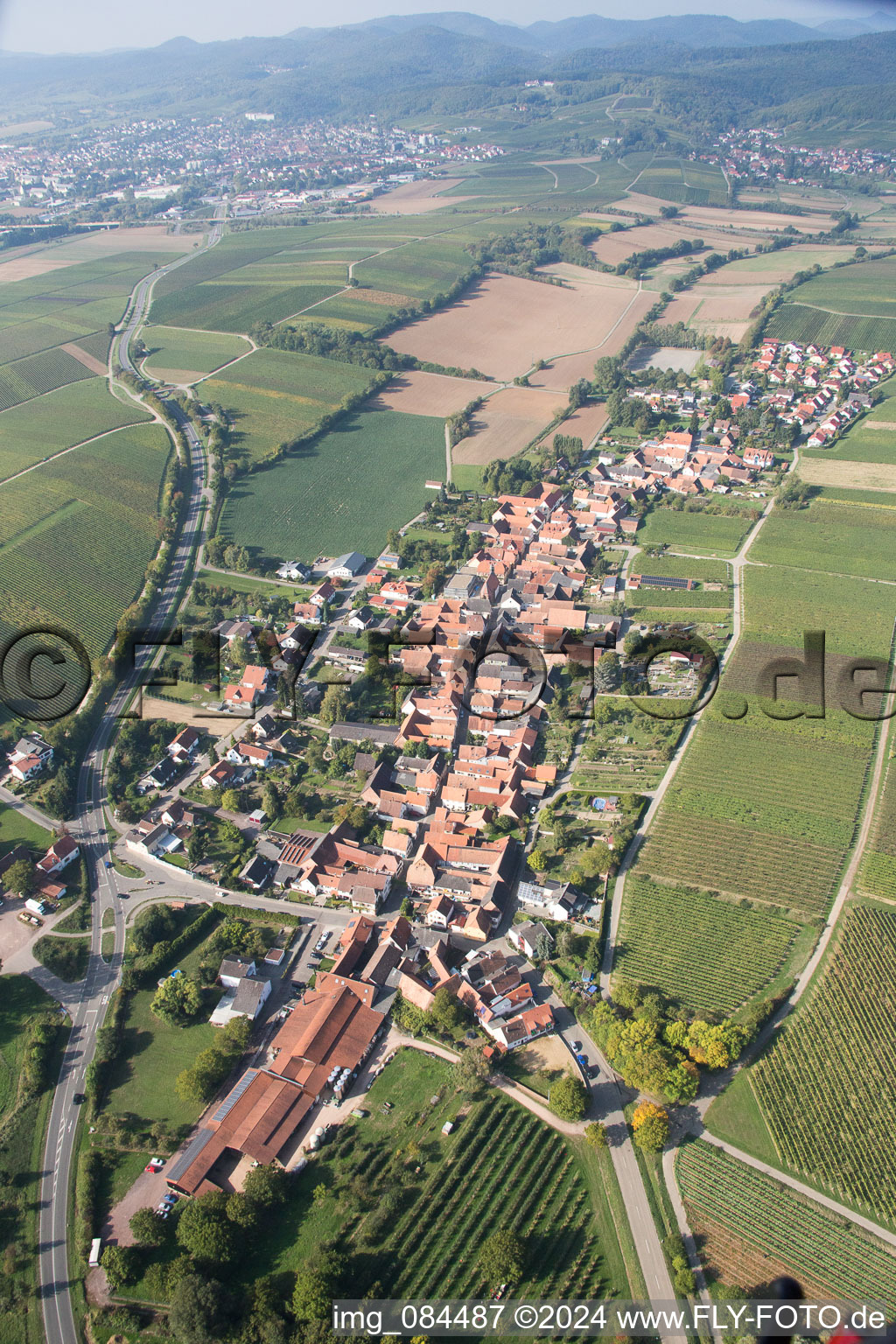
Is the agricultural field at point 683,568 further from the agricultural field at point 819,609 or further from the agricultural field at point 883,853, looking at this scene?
the agricultural field at point 883,853

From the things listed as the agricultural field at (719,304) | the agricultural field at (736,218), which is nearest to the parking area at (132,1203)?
the agricultural field at (719,304)

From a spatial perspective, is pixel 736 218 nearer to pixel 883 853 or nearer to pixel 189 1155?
pixel 883 853

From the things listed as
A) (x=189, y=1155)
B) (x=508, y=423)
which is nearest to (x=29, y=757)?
(x=189, y=1155)

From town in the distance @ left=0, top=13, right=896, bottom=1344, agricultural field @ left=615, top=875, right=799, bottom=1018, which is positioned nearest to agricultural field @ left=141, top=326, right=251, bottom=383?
town in the distance @ left=0, top=13, right=896, bottom=1344

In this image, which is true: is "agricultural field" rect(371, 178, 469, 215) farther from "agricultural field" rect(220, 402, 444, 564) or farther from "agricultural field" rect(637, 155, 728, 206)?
"agricultural field" rect(220, 402, 444, 564)

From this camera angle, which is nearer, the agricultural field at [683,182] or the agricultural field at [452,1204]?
the agricultural field at [452,1204]
